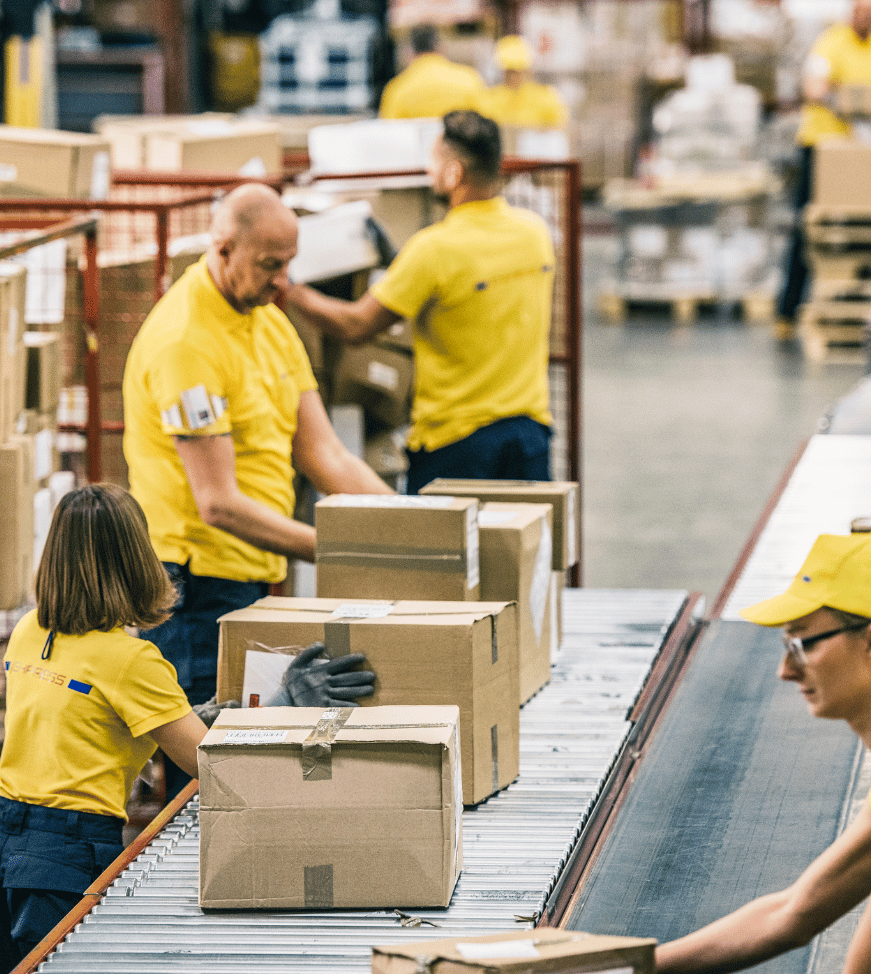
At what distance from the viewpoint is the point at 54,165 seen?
19.6ft

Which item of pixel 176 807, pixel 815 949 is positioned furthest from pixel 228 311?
pixel 815 949

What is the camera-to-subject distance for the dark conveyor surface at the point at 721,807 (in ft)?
9.68

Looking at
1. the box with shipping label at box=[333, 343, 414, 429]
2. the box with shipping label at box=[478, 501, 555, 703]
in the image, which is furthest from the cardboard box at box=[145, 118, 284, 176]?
the box with shipping label at box=[478, 501, 555, 703]

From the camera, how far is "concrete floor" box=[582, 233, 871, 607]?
334 inches

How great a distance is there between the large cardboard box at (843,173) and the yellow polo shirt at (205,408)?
29.9ft

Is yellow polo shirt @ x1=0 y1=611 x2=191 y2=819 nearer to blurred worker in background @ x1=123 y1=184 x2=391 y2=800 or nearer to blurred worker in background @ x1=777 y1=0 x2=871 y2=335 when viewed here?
blurred worker in background @ x1=123 y1=184 x2=391 y2=800

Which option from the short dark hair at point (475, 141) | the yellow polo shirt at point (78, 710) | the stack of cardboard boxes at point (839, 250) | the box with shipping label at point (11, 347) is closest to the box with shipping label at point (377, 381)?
the short dark hair at point (475, 141)

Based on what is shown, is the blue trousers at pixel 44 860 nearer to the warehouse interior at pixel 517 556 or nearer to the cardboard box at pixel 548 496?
the warehouse interior at pixel 517 556

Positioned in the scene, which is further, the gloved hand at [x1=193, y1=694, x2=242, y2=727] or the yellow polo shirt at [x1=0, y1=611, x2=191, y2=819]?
the gloved hand at [x1=193, y1=694, x2=242, y2=727]

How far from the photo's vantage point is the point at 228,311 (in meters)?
3.98

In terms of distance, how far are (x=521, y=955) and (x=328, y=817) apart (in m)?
0.69

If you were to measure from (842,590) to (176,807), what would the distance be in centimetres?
170

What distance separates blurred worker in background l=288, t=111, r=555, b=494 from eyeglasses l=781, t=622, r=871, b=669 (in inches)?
121

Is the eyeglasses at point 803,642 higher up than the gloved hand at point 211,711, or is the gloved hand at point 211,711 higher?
the eyeglasses at point 803,642
